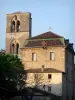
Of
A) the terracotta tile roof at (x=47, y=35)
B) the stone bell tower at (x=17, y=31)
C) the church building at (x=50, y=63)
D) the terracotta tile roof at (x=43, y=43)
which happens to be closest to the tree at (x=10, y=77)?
the church building at (x=50, y=63)

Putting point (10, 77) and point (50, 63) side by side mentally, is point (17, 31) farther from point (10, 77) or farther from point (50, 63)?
point (10, 77)

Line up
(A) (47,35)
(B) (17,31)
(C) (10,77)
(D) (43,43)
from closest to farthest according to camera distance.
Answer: (C) (10,77) < (D) (43,43) < (A) (47,35) < (B) (17,31)

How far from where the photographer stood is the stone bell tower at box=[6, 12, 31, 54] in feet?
254

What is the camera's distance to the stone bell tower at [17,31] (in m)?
77.4

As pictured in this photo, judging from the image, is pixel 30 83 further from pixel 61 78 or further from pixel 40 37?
pixel 40 37

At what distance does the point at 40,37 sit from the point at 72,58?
838cm

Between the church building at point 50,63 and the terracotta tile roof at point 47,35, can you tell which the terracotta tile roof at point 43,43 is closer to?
the church building at point 50,63

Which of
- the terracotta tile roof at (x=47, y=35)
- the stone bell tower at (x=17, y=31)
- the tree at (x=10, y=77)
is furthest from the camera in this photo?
the stone bell tower at (x=17, y=31)

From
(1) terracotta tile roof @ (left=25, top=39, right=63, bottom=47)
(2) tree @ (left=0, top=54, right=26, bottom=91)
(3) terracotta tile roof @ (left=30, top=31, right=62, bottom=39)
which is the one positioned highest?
(3) terracotta tile roof @ (left=30, top=31, right=62, bottom=39)

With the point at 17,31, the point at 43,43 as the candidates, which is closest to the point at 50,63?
the point at 43,43

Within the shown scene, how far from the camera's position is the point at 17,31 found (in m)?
78.4

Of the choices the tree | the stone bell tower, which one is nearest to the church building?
the stone bell tower

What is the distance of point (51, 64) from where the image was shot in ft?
220

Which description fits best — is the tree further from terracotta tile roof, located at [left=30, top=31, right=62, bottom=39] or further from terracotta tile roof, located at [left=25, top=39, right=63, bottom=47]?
terracotta tile roof, located at [left=30, top=31, right=62, bottom=39]
